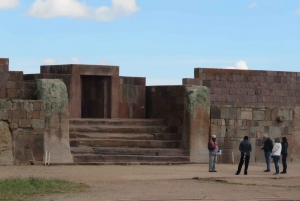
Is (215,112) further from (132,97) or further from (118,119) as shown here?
(132,97)

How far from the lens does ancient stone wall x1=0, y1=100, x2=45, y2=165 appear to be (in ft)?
65.8

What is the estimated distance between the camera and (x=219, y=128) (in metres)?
22.8

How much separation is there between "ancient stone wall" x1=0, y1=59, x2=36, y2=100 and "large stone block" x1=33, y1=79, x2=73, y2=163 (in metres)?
0.76

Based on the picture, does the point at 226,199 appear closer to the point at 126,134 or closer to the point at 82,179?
the point at 82,179

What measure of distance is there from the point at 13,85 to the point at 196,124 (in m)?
5.34

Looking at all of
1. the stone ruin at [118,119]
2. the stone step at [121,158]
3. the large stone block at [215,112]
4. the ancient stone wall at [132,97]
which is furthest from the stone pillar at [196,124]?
the ancient stone wall at [132,97]

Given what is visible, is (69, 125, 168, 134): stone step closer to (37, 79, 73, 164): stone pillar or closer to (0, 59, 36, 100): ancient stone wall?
(37, 79, 73, 164): stone pillar

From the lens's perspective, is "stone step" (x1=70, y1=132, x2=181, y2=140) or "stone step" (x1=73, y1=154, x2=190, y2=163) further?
"stone step" (x1=70, y1=132, x2=181, y2=140)

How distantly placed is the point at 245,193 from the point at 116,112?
373 inches

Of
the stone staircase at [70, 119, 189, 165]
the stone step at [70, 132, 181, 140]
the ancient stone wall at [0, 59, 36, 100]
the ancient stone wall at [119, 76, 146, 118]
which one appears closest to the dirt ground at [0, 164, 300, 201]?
the stone staircase at [70, 119, 189, 165]

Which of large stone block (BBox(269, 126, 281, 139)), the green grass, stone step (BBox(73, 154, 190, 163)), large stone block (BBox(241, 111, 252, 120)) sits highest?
large stone block (BBox(241, 111, 252, 120))

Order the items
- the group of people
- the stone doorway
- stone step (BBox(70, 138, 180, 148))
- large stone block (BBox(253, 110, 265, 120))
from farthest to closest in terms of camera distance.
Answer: the stone doorway < large stone block (BBox(253, 110, 265, 120)) < stone step (BBox(70, 138, 180, 148)) < the group of people

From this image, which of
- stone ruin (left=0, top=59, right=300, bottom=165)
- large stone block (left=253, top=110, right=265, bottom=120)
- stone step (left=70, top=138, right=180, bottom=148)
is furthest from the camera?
large stone block (left=253, top=110, right=265, bottom=120)

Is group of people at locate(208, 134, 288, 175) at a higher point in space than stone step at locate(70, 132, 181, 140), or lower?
lower
